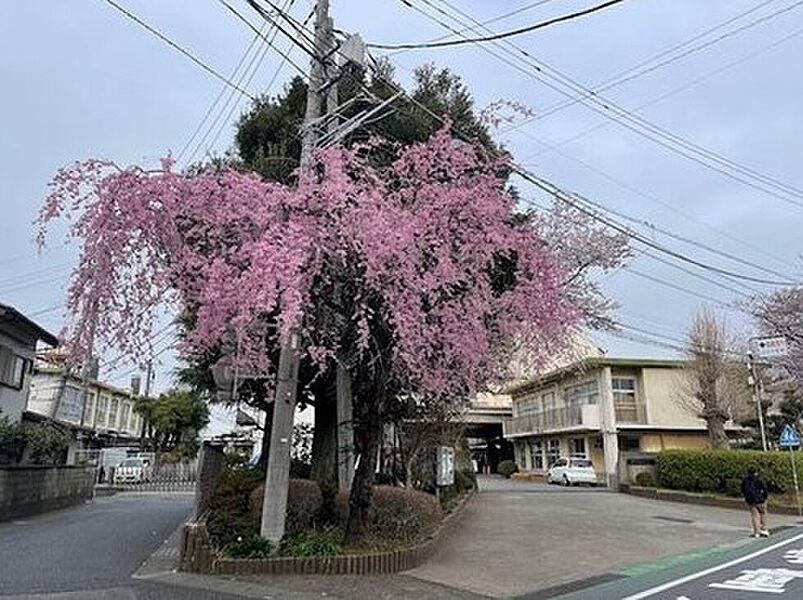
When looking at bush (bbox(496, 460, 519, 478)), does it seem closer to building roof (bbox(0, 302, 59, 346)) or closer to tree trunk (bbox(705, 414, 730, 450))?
tree trunk (bbox(705, 414, 730, 450))

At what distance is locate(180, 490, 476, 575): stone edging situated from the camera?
9492 millimetres

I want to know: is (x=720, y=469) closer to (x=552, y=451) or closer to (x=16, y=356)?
(x=552, y=451)

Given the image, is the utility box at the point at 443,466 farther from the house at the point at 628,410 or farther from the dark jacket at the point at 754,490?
the house at the point at 628,410

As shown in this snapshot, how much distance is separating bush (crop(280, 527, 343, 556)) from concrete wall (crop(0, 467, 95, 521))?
1107 centimetres

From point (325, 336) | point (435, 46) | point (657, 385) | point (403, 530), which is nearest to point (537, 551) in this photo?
point (403, 530)

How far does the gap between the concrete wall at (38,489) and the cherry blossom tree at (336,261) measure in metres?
11.5

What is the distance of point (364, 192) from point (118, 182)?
10.6ft

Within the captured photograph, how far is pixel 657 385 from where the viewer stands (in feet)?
113

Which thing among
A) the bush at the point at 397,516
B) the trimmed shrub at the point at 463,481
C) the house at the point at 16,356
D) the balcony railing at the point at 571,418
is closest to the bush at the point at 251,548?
the bush at the point at 397,516

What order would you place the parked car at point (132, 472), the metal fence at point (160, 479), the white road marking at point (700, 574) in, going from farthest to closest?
the parked car at point (132, 472) < the metal fence at point (160, 479) < the white road marking at point (700, 574)

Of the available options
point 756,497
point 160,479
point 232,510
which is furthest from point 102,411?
point 756,497

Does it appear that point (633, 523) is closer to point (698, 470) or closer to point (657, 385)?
point (698, 470)

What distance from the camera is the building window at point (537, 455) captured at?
1703 inches

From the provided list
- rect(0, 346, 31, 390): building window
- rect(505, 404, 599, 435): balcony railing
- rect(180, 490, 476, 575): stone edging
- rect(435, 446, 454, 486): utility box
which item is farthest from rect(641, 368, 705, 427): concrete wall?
rect(0, 346, 31, 390): building window
